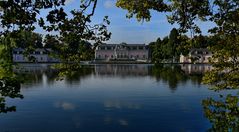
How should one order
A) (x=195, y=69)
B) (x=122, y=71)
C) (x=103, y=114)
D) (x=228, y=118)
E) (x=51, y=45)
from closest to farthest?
(x=51, y=45) < (x=228, y=118) < (x=103, y=114) < (x=122, y=71) < (x=195, y=69)

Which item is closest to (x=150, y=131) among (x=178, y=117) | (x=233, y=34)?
(x=178, y=117)

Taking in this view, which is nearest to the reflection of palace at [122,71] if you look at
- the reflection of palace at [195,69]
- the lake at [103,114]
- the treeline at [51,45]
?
the reflection of palace at [195,69]

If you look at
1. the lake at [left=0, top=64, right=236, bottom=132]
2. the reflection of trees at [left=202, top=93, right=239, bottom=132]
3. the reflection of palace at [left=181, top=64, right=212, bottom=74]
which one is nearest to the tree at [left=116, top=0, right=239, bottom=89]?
the reflection of trees at [left=202, top=93, right=239, bottom=132]

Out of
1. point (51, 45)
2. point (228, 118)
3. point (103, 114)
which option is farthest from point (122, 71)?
point (51, 45)

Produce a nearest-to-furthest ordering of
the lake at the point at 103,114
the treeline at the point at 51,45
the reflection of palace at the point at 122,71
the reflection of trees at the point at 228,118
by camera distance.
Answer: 1. the treeline at the point at 51,45
2. the reflection of trees at the point at 228,118
3. the lake at the point at 103,114
4. the reflection of palace at the point at 122,71

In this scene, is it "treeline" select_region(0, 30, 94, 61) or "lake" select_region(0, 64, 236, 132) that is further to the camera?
"lake" select_region(0, 64, 236, 132)

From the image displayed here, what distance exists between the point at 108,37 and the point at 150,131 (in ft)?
64.0

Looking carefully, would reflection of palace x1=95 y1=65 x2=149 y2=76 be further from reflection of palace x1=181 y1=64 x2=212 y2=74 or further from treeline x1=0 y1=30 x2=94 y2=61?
treeline x1=0 y1=30 x2=94 y2=61

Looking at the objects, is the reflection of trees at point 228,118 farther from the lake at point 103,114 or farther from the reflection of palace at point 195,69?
the reflection of palace at point 195,69

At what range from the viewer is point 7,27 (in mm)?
6816

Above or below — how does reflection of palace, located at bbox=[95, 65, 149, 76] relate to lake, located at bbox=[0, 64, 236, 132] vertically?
above

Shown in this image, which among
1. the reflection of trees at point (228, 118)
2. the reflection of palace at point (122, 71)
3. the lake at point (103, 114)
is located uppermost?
the reflection of trees at point (228, 118)

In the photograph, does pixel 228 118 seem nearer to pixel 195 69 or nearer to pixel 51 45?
pixel 51 45

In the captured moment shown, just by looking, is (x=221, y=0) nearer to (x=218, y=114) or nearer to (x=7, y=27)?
(x=218, y=114)
